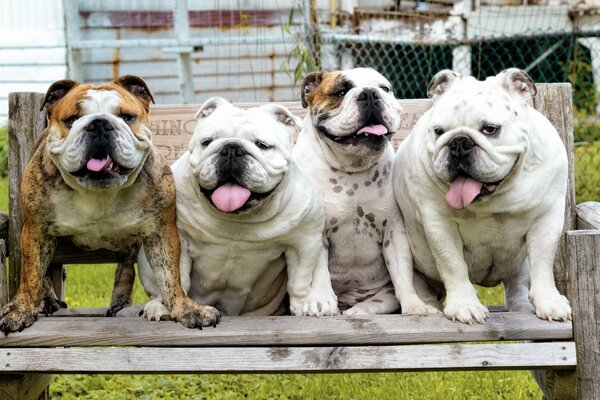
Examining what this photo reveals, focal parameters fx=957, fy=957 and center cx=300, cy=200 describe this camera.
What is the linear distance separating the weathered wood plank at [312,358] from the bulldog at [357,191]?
1.45 ft

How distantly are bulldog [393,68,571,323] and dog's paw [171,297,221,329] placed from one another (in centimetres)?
94

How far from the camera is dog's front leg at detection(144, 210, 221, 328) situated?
394 cm

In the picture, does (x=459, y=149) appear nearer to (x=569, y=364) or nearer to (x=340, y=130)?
(x=340, y=130)

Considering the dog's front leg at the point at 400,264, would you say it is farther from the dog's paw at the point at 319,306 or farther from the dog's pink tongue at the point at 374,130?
the dog's pink tongue at the point at 374,130

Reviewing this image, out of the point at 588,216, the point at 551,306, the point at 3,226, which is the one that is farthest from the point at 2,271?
the point at 588,216

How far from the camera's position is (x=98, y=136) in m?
3.66

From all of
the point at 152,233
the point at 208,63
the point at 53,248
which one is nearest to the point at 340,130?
the point at 152,233

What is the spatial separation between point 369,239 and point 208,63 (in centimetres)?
716

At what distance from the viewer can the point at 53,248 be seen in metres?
4.10

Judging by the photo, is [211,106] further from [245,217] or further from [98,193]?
[98,193]

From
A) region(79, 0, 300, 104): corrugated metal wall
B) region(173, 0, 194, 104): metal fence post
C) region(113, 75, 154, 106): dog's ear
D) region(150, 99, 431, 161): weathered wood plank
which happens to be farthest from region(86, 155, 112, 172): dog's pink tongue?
region(79, 0, 300, 104): corrugated metal wall

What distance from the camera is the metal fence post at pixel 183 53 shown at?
945cm

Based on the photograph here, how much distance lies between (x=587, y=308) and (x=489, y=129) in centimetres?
77

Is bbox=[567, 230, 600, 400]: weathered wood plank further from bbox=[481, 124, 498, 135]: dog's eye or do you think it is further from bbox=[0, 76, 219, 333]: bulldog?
bbox=[0, 76, 219, 333]: bulldog
